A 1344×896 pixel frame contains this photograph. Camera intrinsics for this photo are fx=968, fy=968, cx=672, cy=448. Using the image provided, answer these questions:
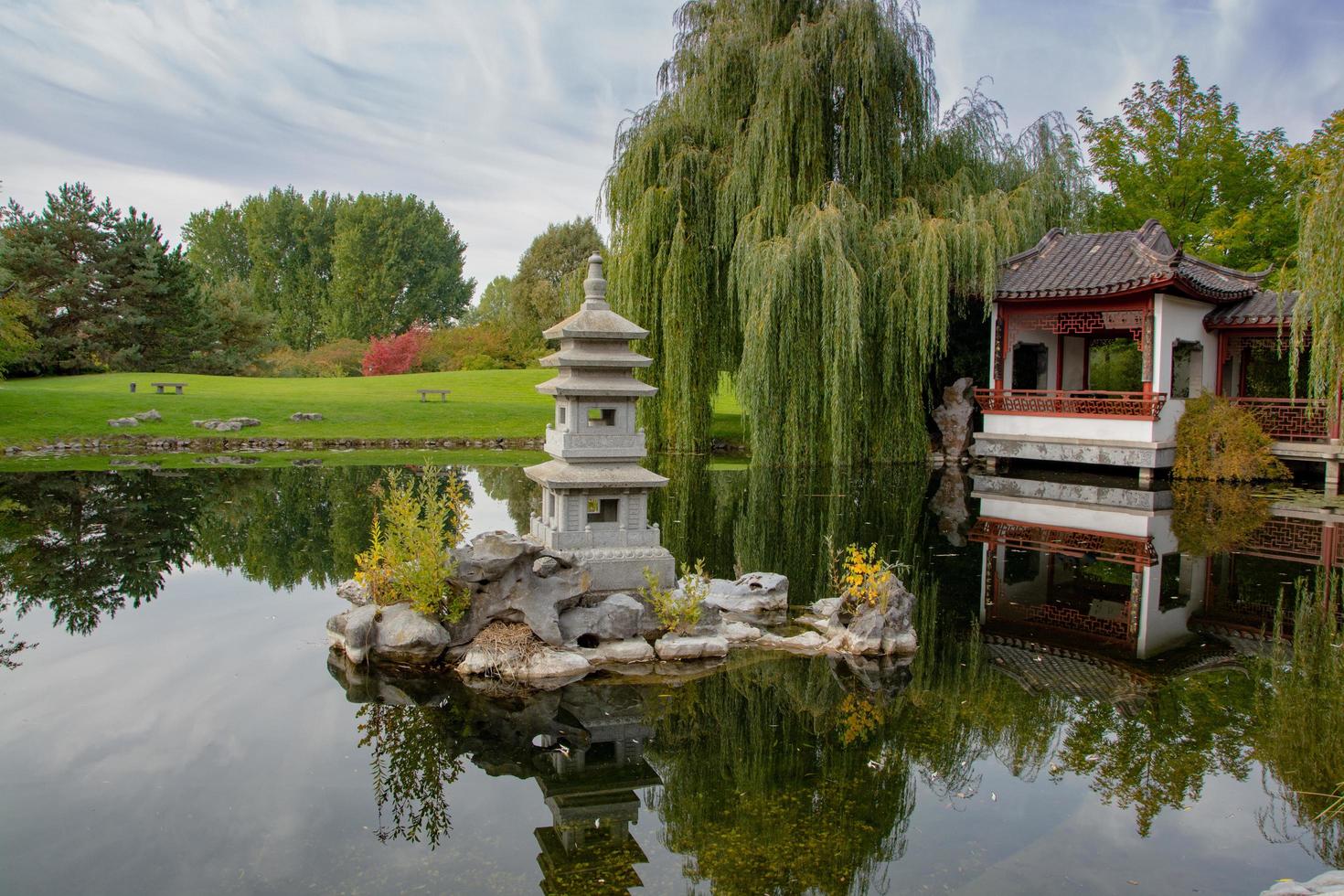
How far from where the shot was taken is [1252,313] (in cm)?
1759

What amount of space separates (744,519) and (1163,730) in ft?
23.4

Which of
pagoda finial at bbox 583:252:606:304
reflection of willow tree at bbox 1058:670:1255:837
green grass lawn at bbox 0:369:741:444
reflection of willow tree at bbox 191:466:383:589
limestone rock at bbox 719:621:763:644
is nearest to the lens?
reflection of willow tree at bbox 1058:670:1255:837

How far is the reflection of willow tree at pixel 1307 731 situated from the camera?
4.84 metres

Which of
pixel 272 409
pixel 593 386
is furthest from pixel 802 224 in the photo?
pixel 272 409

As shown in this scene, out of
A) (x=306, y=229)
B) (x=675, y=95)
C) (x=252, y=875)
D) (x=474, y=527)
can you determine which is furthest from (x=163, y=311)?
(x=252, y=875)

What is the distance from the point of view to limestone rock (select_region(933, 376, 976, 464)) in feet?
63.7

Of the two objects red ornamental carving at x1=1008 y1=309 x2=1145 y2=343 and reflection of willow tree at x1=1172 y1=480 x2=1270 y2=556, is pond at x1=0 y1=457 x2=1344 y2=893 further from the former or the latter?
red ornamental carving at x1=1008 y1=309 x2=1145 y2=343

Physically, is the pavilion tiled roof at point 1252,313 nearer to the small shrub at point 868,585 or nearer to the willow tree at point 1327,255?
the willow tree at point 1327,255

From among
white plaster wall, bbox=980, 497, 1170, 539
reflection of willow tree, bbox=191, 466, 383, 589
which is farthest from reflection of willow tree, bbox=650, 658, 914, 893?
white plaster wall, bbox=980, 497, 1170, 539

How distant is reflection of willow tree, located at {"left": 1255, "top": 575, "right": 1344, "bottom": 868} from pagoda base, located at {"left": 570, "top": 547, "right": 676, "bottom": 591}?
454cm

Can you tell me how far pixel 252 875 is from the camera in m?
4.27

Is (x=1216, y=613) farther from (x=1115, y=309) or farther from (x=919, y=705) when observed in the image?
(x=1115, y=309)

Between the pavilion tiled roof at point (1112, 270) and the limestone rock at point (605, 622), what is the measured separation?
494 inches

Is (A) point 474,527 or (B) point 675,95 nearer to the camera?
(A) point 474,527
